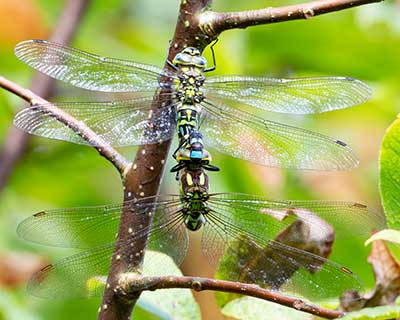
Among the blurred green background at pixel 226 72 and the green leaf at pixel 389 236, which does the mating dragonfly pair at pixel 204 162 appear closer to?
the green leaf at pixel 389 236

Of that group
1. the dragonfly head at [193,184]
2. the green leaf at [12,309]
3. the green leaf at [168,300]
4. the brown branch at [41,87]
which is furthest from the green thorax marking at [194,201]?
the brown branch at [41,87]

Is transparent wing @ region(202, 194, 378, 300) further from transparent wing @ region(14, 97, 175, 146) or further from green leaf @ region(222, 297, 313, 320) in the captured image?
transparent wing @ region(14, 97, 175, 146)

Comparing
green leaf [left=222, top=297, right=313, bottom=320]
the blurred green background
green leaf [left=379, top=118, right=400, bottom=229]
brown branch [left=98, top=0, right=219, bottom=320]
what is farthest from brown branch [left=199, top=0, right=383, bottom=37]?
the blurred green background

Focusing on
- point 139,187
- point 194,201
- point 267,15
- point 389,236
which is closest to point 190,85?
point 194,201

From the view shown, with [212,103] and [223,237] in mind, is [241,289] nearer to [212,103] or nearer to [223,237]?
[223,237]

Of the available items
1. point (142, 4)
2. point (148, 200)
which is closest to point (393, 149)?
point (148, 200)

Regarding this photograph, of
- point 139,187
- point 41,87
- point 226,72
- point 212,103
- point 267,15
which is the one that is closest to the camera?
point 267,15
